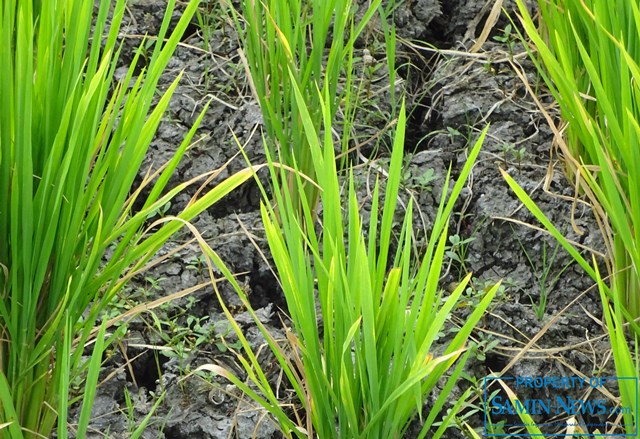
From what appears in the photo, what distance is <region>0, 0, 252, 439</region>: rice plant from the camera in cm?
102

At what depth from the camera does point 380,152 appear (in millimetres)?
1750

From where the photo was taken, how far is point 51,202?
1.05 meters

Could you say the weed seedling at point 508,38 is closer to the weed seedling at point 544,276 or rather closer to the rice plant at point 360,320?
the weed seedling at point 544,276

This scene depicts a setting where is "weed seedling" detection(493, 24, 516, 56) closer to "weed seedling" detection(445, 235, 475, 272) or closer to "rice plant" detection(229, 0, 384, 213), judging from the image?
"rice plant" detection(229, 0, 384, 213)

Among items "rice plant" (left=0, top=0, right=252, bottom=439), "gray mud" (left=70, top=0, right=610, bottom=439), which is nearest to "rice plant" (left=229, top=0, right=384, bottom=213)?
"gray mud" (left=70, top=0, right=610, bottom=439)

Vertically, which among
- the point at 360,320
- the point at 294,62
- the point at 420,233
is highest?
the point at 294,62

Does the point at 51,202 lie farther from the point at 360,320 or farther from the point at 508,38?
the point at 508,38

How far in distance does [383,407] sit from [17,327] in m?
0.46

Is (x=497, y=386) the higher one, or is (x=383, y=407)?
(x=383, y=407)

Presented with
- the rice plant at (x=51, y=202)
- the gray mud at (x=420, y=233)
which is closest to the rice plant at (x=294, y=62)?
the gray mud at (x=420, y=233)

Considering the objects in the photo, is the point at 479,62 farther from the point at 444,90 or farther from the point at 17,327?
the point at 17,327

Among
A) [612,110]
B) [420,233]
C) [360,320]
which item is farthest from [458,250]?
[360,320]

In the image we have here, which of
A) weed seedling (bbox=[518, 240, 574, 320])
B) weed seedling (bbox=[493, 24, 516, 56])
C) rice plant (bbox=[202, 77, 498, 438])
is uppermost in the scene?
weed seedling (bbox=[493, 24, 516, 56])

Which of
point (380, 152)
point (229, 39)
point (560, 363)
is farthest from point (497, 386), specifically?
point (229, 39)
